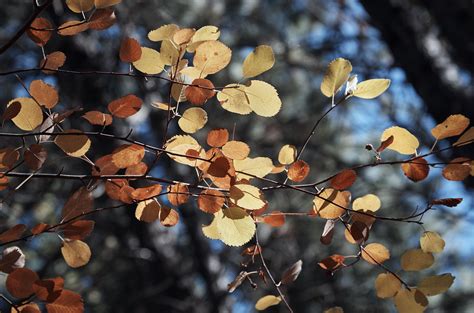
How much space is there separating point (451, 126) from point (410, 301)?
7.8 inches

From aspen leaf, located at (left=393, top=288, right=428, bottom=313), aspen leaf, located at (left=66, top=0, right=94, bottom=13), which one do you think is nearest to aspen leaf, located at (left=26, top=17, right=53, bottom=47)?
aspen leaf, located at (left=66, top=0, right=94, bottom=13)

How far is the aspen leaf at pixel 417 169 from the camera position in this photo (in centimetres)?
69

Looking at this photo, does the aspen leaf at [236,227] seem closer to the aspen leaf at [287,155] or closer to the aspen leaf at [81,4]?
the aspen leaf at [287,155]

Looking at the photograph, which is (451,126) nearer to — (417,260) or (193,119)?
(417,260)

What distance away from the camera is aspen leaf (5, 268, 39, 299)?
0.60 m

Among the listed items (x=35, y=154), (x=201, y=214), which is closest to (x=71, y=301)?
(x=35, y=154)

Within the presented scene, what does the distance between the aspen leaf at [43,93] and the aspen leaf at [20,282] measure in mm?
181

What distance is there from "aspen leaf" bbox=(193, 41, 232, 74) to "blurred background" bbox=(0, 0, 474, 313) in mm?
1172

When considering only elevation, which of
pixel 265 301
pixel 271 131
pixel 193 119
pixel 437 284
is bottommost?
pixel 271 131

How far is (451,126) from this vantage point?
2.27 feet

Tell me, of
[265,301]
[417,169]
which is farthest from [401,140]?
[265,301]

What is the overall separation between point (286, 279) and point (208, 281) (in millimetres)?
2086

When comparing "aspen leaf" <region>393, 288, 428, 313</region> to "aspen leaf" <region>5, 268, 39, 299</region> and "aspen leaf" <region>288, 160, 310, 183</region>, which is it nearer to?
"aspen leaf" <region>288, 160, 310, 183</region>

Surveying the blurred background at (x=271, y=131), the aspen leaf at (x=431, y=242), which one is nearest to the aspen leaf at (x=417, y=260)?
the aspen leaf at (x=431, y=242)
